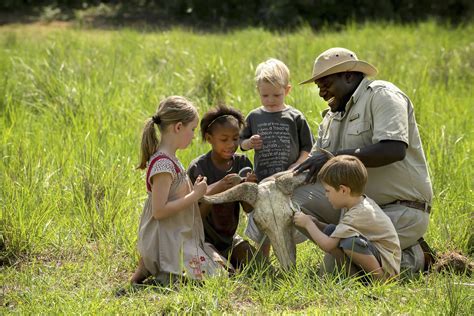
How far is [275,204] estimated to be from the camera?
473 centimetres

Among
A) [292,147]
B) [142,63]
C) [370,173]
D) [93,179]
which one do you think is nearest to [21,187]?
[93,179]

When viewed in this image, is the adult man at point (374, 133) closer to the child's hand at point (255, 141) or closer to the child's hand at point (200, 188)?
the child's hand at point (255, 141)

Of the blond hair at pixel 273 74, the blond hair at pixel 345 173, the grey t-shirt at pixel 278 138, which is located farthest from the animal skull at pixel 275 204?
the blond hair at pixel 273 74

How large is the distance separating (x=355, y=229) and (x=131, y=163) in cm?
238

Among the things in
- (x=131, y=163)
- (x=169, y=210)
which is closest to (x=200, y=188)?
(x=169, y=210)

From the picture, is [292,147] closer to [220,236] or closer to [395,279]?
[220,236]

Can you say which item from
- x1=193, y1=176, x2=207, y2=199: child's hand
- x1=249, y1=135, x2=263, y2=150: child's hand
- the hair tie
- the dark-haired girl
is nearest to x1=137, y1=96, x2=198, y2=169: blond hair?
the hair tie

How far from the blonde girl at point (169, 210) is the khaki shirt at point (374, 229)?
2.32 feet

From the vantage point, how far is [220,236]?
504 centimetres

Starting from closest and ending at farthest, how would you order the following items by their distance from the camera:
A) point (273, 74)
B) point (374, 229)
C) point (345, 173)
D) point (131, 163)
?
1. point (345, 173)
2. point (374, 229)
3. point (273, 74)
4. point (131, 163)

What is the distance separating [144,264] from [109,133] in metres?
2.37

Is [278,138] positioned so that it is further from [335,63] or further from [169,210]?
[169,210]

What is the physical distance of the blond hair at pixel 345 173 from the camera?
4.48 metres

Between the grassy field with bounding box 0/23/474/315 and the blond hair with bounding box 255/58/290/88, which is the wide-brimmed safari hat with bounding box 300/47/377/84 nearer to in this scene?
the blond hair with bounding box 255/58/290/88
